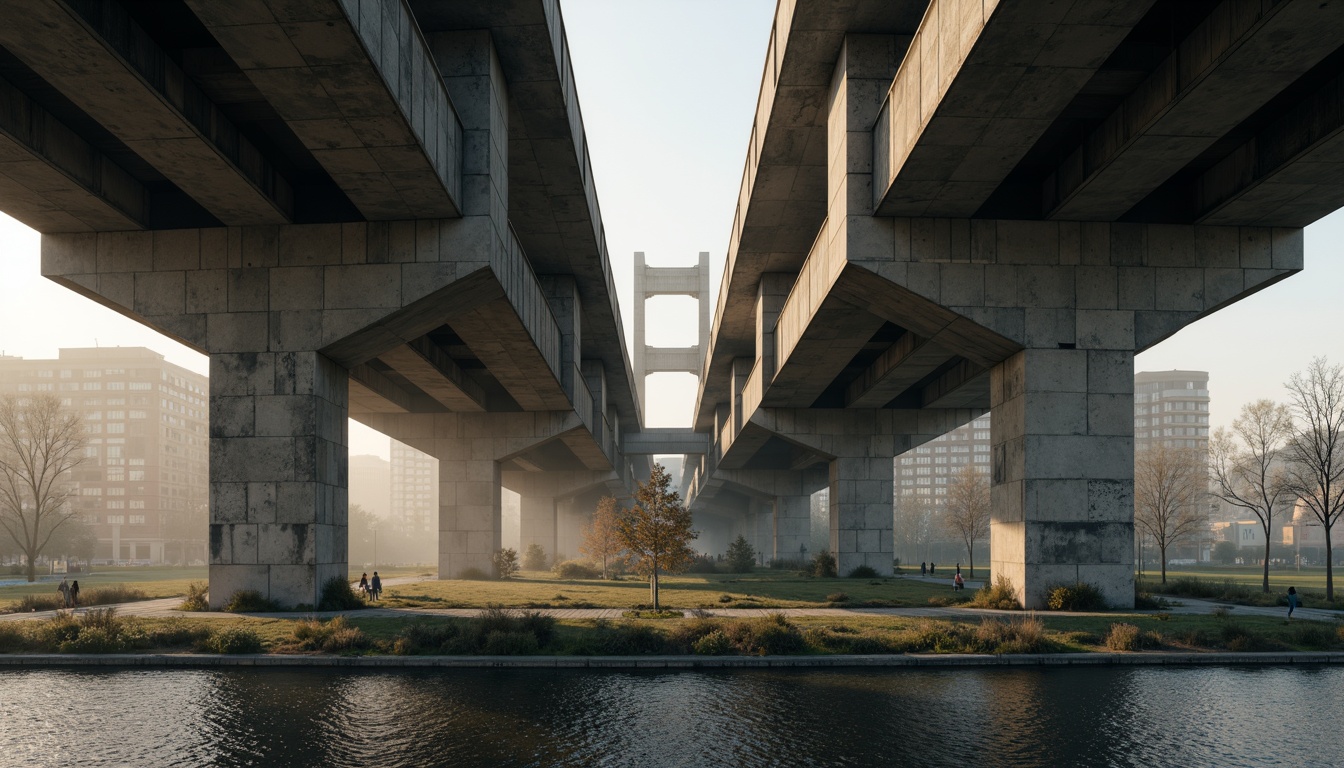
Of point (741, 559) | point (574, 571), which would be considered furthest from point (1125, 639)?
point (741, 559)

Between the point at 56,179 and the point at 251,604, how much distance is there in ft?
37.8

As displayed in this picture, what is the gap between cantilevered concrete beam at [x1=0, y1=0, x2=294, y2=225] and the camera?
49.0 feet

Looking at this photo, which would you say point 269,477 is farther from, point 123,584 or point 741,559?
point 741,559

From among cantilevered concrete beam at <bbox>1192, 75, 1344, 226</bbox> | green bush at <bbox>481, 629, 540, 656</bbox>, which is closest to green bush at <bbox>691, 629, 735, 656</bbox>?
green bush at <bbox>481, 629, 540, 656</bbox>

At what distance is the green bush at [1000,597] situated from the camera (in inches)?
985

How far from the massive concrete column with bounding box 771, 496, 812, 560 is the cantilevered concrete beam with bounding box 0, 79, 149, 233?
5717 centimetres

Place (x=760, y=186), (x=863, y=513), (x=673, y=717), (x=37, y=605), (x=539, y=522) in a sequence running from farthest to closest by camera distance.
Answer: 1. (x=539, y=522)
2. (x=863, y=513)
3. (x=760, y=186)
4. (x=37, y=605)
5. (x=673, y=717)

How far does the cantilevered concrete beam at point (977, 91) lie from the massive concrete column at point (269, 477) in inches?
651

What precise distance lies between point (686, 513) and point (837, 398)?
22.7m

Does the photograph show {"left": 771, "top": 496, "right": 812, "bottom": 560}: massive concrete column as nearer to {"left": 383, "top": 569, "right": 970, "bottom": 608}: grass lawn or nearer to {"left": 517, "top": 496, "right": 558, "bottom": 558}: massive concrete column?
{"left": 517, "top": 496, "right": 558, "bottom": 558}: massive concrete column

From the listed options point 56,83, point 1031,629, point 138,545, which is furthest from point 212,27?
point 138,545

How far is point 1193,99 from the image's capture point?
1733 centimetres

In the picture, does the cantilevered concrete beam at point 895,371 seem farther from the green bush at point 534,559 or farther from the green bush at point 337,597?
the green bush at point 534,559

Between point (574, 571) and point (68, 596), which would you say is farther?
point (574, 571)
